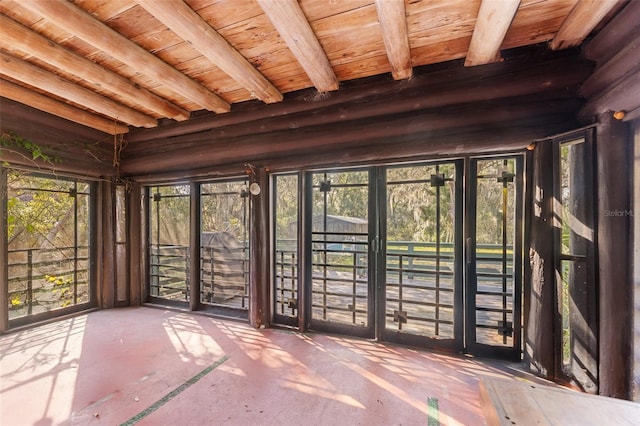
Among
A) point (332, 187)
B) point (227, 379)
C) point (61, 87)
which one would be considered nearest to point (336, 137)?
point (332, 187)

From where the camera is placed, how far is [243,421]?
1782 millimetres

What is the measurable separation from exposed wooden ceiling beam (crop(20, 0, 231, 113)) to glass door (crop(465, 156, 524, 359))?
296 centimetres

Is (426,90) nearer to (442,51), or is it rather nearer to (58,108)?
(442,51)

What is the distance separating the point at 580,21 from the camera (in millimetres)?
1852

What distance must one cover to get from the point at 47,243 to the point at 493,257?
5.54 metres

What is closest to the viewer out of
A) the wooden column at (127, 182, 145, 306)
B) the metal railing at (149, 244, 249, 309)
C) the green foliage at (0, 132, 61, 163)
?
the green foliage at (0, 132, 61, 163)

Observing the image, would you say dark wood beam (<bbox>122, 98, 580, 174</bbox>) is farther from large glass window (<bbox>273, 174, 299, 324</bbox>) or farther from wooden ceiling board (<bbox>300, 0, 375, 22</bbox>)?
wooden ceiling board (<bbox>300, 0, 375, 22</bbox>)

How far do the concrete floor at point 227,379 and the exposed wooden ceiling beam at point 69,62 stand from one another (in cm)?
268

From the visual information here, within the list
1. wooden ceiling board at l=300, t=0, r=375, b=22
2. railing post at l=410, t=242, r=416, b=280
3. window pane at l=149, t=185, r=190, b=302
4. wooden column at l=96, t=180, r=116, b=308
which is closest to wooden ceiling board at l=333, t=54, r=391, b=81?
wooden ceiling board at l=300, t=0, r=375, b=22

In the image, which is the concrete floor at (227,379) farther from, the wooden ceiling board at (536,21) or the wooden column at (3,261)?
the wooden ceiling board at (536,21)

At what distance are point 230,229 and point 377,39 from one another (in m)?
2.96

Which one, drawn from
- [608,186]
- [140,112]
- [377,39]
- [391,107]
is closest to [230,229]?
[140,112]

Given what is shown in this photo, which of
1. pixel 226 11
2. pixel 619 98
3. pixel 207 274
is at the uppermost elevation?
pixel 226 11

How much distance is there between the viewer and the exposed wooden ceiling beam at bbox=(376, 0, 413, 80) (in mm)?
1690
